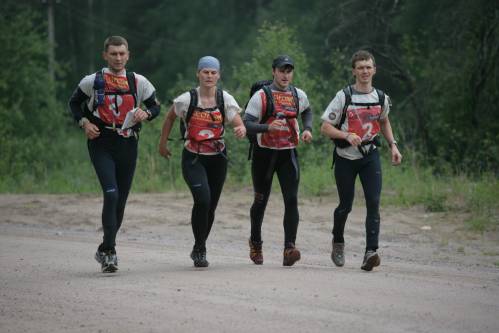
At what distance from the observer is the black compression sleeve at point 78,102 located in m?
9.87

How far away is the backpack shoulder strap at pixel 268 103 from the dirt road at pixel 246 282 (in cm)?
146

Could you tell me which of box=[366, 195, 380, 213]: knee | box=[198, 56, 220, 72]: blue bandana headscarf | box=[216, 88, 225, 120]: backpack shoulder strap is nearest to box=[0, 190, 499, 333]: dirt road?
box=[366, 195, 380, 213]: knee

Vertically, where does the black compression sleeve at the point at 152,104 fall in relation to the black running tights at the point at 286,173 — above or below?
above

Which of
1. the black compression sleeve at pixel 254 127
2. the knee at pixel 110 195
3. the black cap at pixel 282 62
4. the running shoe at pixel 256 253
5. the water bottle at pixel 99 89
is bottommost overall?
the running shoe at pixel 256 253

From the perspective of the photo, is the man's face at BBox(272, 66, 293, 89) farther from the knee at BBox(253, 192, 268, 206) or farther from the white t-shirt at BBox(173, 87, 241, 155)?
the knee at BBox(253, 192, 268, 206)

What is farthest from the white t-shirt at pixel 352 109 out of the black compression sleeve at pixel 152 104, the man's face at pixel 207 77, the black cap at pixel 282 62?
the black compression sleeve at pixel 152 104

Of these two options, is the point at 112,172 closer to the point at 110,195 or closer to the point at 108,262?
the point at 110,195

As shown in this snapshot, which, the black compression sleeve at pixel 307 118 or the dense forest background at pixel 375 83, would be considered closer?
the black compression sleeve at pixel 307 118

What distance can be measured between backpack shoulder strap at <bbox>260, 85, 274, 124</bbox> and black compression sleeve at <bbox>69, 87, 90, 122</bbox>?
5.57ft

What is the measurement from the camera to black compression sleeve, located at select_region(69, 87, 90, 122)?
987 cm

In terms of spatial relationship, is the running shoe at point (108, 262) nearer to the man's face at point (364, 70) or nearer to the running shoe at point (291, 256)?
the running shoe at point (291, 256)

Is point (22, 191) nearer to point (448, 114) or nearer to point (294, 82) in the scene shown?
point (294, 82)

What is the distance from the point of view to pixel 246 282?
8930 millimetres

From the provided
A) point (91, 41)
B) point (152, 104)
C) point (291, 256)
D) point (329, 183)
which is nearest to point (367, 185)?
point (291, 256)
